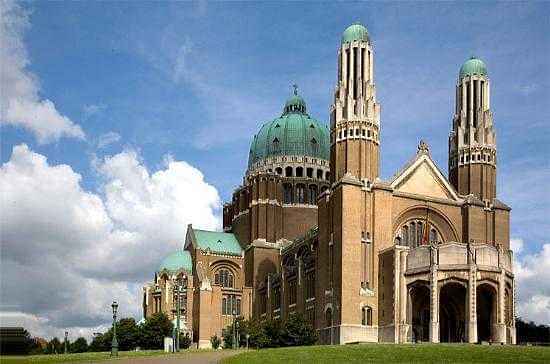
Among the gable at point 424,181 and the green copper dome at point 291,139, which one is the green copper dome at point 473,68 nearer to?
the gable at point 424,181

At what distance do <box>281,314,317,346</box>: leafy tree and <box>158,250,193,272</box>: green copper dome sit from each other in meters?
32.8

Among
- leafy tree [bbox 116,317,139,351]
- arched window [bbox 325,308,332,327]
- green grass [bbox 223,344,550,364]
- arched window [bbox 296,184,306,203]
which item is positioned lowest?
leafy tree [bbox 116,317,139,351]

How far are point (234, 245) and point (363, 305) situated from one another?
3916 cm

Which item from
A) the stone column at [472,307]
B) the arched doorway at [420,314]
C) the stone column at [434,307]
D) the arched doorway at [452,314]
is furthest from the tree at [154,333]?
the stone column at [472,307]

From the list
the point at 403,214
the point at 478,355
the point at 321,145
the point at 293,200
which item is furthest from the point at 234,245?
the point at 478,355

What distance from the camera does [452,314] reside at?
8356cm

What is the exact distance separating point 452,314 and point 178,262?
43.3 m

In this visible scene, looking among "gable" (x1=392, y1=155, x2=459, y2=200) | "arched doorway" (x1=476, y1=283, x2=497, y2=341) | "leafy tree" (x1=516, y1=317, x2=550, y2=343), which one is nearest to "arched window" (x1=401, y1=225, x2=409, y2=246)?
"gable" (x1=392, y1=155, x2=459, y2=200)

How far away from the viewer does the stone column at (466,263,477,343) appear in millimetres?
75562

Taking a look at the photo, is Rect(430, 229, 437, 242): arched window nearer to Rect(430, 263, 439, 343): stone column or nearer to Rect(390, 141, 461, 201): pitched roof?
Rect(390, 141, 461, 201): pitched roof

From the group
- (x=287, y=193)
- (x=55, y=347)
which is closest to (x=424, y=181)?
(x=287, y=193)

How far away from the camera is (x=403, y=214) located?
87062 mm

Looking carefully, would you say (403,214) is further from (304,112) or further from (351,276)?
(304,112)

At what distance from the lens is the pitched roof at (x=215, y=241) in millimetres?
116000
